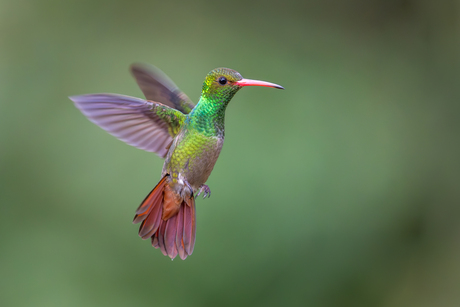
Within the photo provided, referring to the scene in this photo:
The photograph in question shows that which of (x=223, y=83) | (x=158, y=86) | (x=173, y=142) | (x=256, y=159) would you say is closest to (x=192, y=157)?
(x=173, y=142)

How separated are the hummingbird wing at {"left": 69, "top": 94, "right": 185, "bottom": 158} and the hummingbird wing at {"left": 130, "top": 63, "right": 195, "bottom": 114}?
0.17 m

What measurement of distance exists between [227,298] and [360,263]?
35.4 inches

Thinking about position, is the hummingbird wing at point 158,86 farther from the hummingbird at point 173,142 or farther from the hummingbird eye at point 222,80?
the hummingbird eye at point 222,80

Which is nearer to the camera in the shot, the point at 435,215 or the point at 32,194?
the point at 32,194

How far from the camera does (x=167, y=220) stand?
1.12 meters

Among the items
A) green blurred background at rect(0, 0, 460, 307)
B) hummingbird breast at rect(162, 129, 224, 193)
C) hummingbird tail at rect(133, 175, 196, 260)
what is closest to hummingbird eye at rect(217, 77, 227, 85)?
hummingbird breast at rect(162, 129, 224, 193)

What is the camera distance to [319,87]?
119 inches

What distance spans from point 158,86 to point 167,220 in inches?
16.6

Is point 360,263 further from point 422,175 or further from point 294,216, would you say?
point 422,175

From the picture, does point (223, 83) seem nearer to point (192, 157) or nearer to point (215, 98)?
A: point (215, 98)

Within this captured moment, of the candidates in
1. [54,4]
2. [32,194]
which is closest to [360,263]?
[32,194]

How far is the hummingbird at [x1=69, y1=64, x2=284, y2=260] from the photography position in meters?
0.98

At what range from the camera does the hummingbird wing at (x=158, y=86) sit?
1.26 meters

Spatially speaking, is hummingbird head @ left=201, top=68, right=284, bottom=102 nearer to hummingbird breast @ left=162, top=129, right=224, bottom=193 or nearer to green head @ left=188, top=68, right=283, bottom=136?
green head @ left=188, top=68, right=283, bottom=136
